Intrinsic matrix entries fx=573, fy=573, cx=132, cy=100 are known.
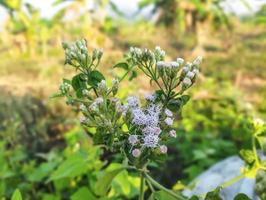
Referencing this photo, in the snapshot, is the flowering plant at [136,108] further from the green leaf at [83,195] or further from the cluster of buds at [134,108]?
the green leaf at [83,195]

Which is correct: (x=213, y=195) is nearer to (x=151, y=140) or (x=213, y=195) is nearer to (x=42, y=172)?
(x=151, y=140)

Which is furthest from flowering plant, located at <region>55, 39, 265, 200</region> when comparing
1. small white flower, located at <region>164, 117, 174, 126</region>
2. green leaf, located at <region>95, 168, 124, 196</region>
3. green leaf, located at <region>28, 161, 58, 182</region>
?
green leaf, located at <region>28, 161, 58, 182</region>

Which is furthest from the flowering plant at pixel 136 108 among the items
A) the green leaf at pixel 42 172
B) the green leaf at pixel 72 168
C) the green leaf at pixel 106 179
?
the green leaf at pixel 42 172

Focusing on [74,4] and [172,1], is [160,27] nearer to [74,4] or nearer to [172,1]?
[172,1]

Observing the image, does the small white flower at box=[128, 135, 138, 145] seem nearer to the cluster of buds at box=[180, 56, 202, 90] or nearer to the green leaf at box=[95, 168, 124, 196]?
the cluster of buds at box=[180, 56, 202, 90]

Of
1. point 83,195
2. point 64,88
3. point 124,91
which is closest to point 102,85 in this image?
point 64,88

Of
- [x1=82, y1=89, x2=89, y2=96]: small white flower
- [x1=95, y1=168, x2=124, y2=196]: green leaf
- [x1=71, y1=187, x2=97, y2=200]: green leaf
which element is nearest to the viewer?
[x1=82, y1=89, x2=89, y2=96]: small white flower

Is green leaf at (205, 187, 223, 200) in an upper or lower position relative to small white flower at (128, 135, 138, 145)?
lower

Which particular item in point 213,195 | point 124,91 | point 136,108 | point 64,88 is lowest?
point 213,195

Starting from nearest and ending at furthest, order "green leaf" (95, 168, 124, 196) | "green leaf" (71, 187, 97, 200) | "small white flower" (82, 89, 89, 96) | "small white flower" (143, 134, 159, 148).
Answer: "small white flower" (143, 134, 159, 148) < "small white flower" (82, 89, 89, 96) < "green leaf" (95, 168, 124, 196) < "green leaf" (71, 187, 97, 200)
